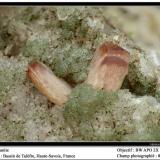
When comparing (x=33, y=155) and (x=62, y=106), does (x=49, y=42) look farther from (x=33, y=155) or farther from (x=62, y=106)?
(x=33, y=155)

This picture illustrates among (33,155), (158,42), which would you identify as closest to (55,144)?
(33,155)

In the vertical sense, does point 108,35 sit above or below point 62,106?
above

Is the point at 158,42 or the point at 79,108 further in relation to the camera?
the point at 158,42

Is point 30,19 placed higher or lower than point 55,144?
higher

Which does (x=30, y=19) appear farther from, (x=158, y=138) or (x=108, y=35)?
(x=158, y=138)

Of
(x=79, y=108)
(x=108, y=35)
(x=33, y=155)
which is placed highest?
(x=108, y=35)

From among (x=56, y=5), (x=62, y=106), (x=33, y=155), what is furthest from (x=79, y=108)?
(x=56, y=5)
